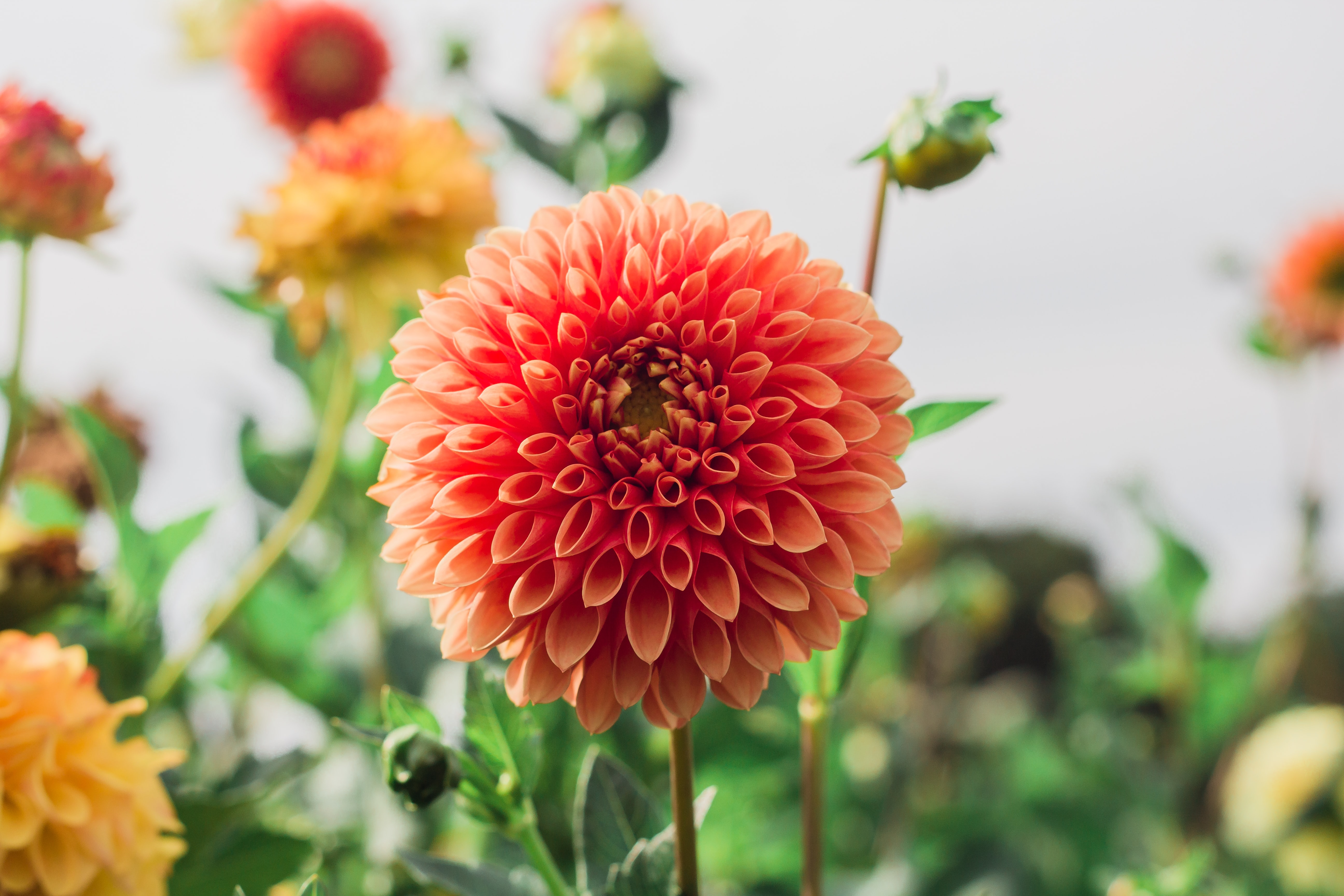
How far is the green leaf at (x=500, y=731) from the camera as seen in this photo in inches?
19.7

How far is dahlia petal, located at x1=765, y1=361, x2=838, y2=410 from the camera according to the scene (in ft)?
1.41

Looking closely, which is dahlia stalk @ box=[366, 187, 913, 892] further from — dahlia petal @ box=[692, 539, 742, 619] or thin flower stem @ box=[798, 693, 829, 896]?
thin flower stem @ box=[798, 693, 829, 896]

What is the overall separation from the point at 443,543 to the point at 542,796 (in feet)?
1.83

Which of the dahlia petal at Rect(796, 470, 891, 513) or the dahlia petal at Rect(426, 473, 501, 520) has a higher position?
the dahlia petal at Rect(796, 470, 891, 513)

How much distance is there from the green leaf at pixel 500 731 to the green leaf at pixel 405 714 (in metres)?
0.02

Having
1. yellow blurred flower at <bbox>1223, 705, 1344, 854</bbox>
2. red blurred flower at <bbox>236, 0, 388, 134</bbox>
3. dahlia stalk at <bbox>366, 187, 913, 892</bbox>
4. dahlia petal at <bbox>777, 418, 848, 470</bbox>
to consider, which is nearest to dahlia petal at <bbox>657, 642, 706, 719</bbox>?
dahlia stalk at <bbox>366, 187, 913, 892</bbox>

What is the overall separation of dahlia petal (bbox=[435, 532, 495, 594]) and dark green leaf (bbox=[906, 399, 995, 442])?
Result: 0.82 ft

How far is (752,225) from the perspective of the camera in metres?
0.48

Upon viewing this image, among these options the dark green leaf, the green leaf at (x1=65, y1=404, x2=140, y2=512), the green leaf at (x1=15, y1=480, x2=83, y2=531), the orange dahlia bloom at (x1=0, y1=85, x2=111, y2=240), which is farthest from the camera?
the green leaf at (x1=15, y1=480, x2=83, y2=531)

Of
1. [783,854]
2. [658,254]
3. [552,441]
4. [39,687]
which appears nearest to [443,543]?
[552,441]

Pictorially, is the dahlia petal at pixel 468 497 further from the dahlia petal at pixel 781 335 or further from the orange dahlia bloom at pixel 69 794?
the orange dahlia bloom at pixel 69 794

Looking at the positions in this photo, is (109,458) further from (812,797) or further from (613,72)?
(613,72)

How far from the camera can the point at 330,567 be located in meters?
1.42

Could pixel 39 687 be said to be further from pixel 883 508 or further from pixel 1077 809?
pixel 1077 809
